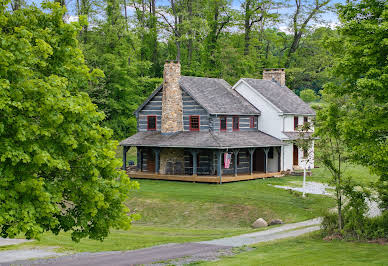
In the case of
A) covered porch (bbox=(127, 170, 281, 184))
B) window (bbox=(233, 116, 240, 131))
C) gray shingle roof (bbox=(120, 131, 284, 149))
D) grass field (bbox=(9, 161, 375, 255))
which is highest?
window (bbox=(233, 116, 240, 131))

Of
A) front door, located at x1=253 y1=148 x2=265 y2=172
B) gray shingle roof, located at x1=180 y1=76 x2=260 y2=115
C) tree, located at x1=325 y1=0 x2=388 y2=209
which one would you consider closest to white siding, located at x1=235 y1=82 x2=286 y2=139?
gray shingle roof, located at x1=180 y1=76 x2=260 y2=115

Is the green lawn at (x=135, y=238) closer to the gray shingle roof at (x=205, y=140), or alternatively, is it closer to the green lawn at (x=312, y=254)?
the green lawn at (x=312, y=254)

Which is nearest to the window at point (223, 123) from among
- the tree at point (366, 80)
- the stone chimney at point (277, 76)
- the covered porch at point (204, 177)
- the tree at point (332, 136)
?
the covered porch at point (204, 177)

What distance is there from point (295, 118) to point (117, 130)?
21830 millimetres

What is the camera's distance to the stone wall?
44.9 m

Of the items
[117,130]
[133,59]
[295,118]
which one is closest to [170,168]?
[295,118]

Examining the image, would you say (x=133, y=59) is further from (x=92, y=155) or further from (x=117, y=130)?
(x=92, y=155)

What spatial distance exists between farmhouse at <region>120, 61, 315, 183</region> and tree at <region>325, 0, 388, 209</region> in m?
19.1

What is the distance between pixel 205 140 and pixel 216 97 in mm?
6466

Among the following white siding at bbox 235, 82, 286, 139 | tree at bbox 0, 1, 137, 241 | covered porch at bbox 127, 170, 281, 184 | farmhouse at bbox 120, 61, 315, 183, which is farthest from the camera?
white siding at bbox 235, 82, 286, 139

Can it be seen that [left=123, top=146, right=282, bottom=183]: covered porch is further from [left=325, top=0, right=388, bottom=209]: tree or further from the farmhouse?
[left=325, top=0, right=388, bottom=209]: tree

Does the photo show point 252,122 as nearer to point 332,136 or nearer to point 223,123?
point 223,123

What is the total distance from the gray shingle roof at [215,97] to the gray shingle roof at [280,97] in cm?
190

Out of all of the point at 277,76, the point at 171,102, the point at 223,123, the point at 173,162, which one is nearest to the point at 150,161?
the point at 173,162
